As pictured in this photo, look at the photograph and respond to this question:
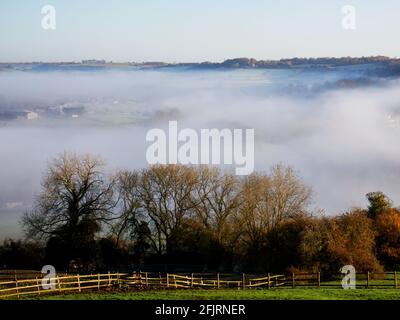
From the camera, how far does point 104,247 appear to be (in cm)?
6350

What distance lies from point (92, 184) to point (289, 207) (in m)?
16.3

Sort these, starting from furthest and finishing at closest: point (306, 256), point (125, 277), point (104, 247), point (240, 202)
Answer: point (240, 202) → point (104, 247) → point (306, 256) → point (125, 277)

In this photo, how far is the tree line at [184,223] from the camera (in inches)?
2391

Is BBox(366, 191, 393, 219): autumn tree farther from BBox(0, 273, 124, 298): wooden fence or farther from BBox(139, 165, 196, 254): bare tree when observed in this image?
BBox(0, 273, 124, 298): wooden fence

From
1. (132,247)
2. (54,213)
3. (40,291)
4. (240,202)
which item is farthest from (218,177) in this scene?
(40,291)

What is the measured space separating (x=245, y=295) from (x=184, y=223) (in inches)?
1075

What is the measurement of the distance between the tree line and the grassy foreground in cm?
1433

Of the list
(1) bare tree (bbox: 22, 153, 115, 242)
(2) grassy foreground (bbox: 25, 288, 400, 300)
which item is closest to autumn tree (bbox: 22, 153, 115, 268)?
(1) bare tree (bbox: 22, 153, 115, 242)

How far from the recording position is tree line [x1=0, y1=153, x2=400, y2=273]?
6072cm

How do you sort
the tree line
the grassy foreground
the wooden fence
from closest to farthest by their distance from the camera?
the grassy foreground → the wooden fence → the tree line

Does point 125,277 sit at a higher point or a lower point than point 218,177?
lower

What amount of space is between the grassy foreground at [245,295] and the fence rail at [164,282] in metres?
2.12

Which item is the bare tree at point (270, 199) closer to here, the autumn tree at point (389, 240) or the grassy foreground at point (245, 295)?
the autumn tree at point (389, 240)
